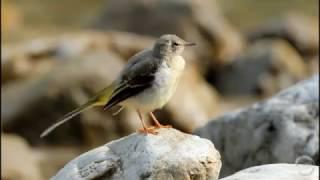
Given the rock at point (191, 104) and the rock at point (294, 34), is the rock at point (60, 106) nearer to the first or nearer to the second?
the rock at point (191, 104)

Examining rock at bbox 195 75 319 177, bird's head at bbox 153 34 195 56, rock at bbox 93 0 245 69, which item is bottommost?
rock at bbox 93 0 245 69

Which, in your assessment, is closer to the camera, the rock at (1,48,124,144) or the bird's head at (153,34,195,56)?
the bird's head at (153,34,195,56)

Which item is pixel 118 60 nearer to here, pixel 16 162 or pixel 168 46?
pixel 16 162

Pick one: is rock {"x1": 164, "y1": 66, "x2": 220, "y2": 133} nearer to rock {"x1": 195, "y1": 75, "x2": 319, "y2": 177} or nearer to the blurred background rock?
the blurred background rock

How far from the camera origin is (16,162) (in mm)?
13117

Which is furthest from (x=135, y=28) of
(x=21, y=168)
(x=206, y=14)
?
(x=21, y=168)

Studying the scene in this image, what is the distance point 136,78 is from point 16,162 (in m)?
4.74

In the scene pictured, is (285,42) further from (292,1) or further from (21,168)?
(21,168)

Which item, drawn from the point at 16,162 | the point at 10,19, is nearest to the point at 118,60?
the point at 16,162

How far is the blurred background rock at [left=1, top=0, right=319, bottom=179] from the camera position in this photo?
16281 millimetres

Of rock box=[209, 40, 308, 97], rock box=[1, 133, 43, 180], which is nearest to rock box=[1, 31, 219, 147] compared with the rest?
rock box=[1, 133, 43, 180]

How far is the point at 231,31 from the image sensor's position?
25359mm

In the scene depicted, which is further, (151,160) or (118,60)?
(118,60)

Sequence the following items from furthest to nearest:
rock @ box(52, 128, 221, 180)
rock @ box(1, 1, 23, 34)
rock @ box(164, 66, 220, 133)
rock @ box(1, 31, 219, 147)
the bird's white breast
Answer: rock @ box(1, 1, 23, 34), rock @ box(164, 66, 220, 133), rock @ box(1, 31, 219, 147), the bird's white breast, rock @ box(52, 128, 221, 180)
